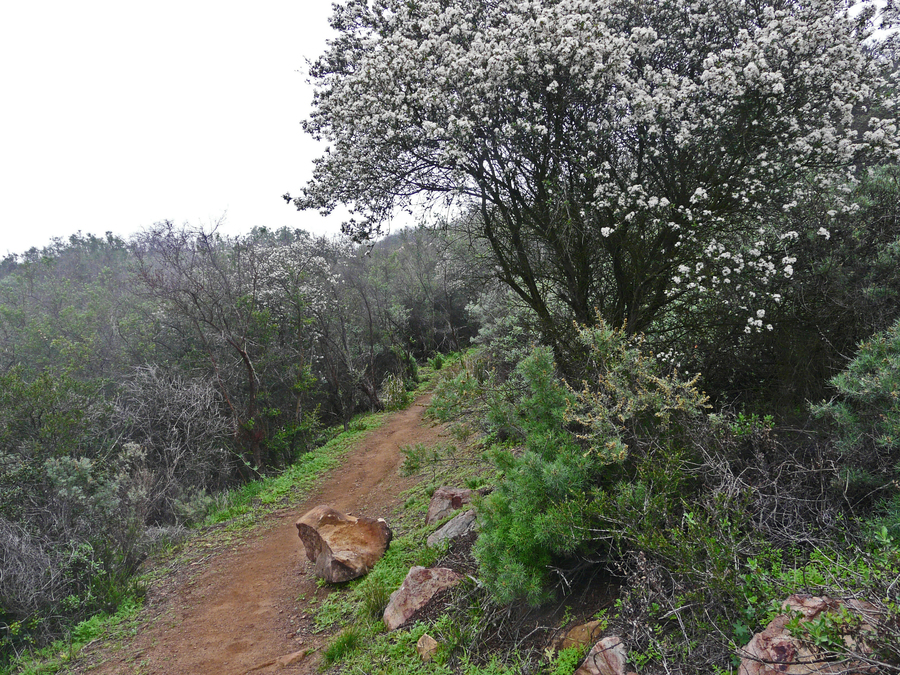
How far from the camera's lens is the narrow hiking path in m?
4.98

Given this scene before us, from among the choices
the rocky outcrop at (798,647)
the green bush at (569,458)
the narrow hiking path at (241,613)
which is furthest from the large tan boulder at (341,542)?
the rocky outcrop at (798,647)

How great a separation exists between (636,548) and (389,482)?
6.90m

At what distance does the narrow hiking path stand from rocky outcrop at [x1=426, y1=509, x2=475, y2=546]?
4.67ft

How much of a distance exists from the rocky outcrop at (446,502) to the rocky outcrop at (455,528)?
41 cm

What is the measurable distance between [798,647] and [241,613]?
18.9 ft

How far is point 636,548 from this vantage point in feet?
10.3

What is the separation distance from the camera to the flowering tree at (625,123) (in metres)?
4.64

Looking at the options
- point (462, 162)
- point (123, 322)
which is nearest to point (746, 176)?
point (462, 162)

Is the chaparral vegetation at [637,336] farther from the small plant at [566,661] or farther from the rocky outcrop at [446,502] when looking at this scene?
the rocky outcrop at [446,502]

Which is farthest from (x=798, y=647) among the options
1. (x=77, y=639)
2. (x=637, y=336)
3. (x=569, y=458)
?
(x=77, y=639)

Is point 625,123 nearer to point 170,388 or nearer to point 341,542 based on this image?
point 341,542

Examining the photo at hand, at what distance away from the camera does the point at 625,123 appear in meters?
5.02

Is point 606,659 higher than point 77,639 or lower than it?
higher

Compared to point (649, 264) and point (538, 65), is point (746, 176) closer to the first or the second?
point (649, 264)
